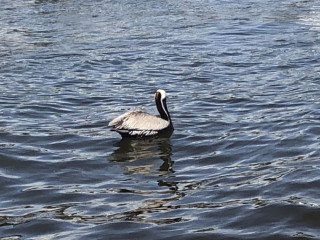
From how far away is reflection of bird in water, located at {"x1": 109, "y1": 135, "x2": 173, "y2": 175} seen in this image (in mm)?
10648

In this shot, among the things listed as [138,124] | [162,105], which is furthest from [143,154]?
[162,105]

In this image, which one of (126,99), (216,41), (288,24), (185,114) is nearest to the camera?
(185,114)

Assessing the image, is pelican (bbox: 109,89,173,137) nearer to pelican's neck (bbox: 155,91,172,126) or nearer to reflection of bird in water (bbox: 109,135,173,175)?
pelican's neck (bbox: 155,91,172,126)

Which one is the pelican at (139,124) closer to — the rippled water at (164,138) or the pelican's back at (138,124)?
the pelican's back at (138,124)

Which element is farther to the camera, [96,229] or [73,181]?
[73,181]

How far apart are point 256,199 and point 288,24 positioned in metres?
14.2

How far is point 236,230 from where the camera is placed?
25.8ft

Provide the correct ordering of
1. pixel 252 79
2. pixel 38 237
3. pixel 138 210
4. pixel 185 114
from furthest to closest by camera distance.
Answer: pixel 252 79
pixel 185 114
pixel 138 210
pixel 38 237

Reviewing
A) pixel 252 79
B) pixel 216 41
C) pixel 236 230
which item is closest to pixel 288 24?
pixel 216 41

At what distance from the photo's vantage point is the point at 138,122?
12.1 meters

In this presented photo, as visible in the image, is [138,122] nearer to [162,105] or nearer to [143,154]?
[143,154]

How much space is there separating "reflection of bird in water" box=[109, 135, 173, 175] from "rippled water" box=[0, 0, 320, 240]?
0.03 metres

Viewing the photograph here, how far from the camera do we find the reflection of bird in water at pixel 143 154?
10648mm

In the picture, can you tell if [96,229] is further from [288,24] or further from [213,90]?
[288,24]
